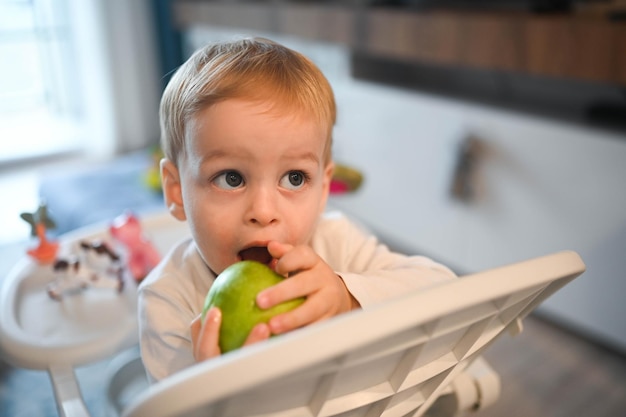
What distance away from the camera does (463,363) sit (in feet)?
1.66

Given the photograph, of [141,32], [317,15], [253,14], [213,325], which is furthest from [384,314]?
[141,32]

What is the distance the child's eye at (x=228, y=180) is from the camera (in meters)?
0.55

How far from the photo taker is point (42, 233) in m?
0.90

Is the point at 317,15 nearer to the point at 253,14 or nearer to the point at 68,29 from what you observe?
the point at 253,14

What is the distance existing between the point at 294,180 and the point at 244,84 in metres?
0.11

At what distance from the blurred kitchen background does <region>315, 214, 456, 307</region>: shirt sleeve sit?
2.95 feet

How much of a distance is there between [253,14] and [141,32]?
3.02 feet

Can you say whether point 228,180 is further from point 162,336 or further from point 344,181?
point 344,181

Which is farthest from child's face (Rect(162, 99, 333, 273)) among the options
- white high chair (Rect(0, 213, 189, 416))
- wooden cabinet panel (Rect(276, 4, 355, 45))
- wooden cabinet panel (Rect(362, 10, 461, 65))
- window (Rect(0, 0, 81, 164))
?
window (Rect(0, 0, 81, 164))

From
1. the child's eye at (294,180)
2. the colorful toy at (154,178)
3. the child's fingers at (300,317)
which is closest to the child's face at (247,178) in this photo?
the child's eye at (294,180)

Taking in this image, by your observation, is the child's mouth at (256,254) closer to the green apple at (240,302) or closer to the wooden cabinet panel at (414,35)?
the green apple at (240,302)

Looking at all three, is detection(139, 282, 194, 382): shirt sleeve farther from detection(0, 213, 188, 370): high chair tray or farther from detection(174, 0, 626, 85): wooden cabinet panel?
detection(174, 0, 626, 85): wooden cabinet panel

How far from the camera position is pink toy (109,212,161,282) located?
0.90 metres

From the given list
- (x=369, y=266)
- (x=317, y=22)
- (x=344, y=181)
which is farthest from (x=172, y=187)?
(x=317, y=22)
